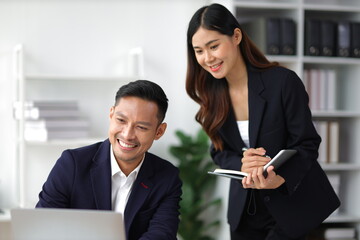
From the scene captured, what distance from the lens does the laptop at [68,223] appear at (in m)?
1.31

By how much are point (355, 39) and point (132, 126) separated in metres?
2.38

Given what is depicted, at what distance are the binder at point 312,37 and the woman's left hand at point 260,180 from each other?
1.74 metres

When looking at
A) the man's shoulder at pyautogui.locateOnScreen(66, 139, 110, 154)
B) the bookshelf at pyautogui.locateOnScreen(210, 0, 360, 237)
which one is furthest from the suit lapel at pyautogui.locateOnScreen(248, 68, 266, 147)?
the bookshelf at pyautogui.locateOnScreen(210, 0, 360, 237)

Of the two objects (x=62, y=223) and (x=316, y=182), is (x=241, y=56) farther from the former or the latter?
(x=62, y=223)

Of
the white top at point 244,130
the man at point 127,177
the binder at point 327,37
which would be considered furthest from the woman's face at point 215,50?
the binder at point 327,37

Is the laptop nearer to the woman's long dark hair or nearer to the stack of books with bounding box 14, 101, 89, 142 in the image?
the woman's long dark hair

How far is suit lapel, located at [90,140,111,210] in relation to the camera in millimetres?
1736

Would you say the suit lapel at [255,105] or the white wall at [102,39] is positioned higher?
the white wall at [102,39]

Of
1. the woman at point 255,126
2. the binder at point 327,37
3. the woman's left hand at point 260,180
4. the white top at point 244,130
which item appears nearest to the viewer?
the woman's left hand at point 260,180

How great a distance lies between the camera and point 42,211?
1.32m

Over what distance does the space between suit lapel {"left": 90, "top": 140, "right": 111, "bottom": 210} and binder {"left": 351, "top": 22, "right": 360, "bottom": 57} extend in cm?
234

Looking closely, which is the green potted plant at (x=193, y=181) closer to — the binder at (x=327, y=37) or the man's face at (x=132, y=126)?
the binder at (x=327, y=37)

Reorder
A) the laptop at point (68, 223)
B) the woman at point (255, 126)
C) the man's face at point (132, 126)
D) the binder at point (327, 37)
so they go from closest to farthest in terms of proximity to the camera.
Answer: the laptop at point (68, 223) → the man's face at point (132, 126) → the woman at point (255, 126) → the binder at point (327, 37)

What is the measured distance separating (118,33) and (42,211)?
260 cm
